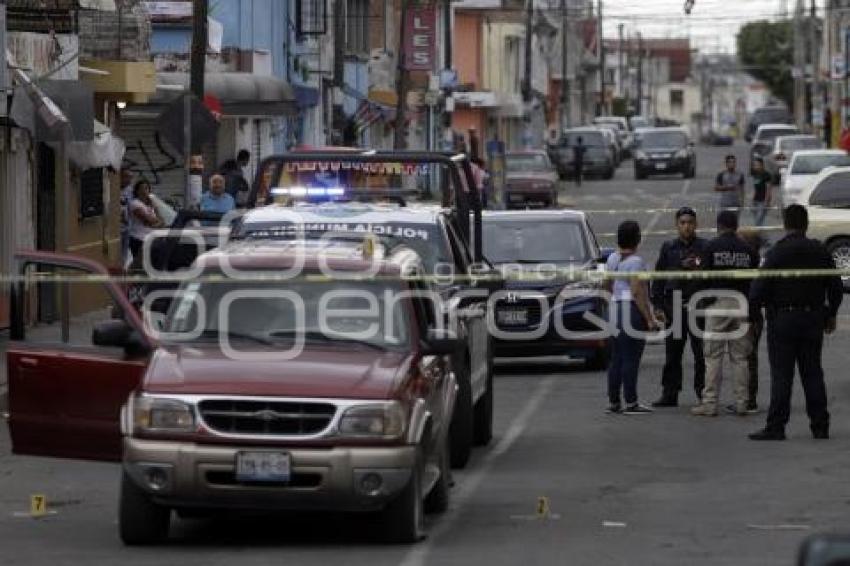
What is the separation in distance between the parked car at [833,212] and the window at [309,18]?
56.3 feet

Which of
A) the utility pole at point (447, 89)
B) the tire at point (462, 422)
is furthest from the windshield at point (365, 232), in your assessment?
the utility pole at point (447, 89)

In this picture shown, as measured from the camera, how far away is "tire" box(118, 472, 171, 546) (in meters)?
12.2

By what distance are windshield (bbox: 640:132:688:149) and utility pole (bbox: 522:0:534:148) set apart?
21.0ft

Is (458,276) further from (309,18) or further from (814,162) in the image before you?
(814,162)

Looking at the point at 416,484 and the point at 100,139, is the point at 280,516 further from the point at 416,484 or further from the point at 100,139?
the point at 100,139

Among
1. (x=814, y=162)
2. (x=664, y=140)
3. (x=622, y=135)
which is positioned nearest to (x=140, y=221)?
(x=814, y=162)

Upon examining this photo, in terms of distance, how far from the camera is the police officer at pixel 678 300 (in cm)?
1941

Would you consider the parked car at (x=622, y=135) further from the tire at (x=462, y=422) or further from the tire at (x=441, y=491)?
the tire at (x=441, y=491)

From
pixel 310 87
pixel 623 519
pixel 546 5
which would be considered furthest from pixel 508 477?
pixel 546 5

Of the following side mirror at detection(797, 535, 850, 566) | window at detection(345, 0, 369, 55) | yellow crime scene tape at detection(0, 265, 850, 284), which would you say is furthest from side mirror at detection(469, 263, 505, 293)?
window at detection(345, 0, 369, 55)

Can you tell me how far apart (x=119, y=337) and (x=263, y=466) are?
5.49 ft

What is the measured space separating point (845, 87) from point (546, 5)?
1162 inches

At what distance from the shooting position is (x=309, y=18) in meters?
50.3

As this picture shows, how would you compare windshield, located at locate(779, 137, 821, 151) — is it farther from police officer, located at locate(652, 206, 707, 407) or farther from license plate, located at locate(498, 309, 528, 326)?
police officer, located at locate(652, 206, 707, 407)
